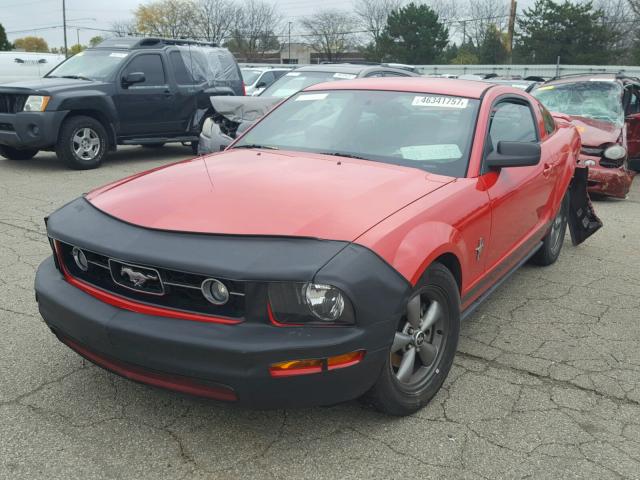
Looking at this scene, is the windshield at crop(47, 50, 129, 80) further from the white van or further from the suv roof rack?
the white van

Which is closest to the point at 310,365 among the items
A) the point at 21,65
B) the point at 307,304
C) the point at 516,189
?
the point at 307,304

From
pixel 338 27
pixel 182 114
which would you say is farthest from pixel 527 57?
pixel 182 114

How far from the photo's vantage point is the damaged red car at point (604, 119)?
782 cm

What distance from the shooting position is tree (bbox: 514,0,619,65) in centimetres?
4266

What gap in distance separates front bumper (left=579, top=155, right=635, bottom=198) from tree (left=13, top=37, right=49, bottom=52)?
312ft

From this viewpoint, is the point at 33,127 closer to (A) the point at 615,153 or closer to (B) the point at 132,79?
(B) the point at 132,79

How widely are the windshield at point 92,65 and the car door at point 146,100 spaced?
0.77 ft

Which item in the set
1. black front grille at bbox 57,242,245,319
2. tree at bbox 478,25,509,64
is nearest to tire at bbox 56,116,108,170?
black front grille at bbox 57,242,245,319

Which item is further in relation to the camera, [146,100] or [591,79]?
[146,100]

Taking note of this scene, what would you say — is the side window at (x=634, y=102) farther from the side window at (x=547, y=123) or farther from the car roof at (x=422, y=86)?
the car roof at (x=422, y=86)

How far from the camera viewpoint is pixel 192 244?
2.43 m

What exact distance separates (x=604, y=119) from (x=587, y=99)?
777 millimetres

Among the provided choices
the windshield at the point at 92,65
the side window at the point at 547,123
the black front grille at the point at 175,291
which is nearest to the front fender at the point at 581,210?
the side window at the point at 547,123

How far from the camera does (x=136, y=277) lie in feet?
8.10
